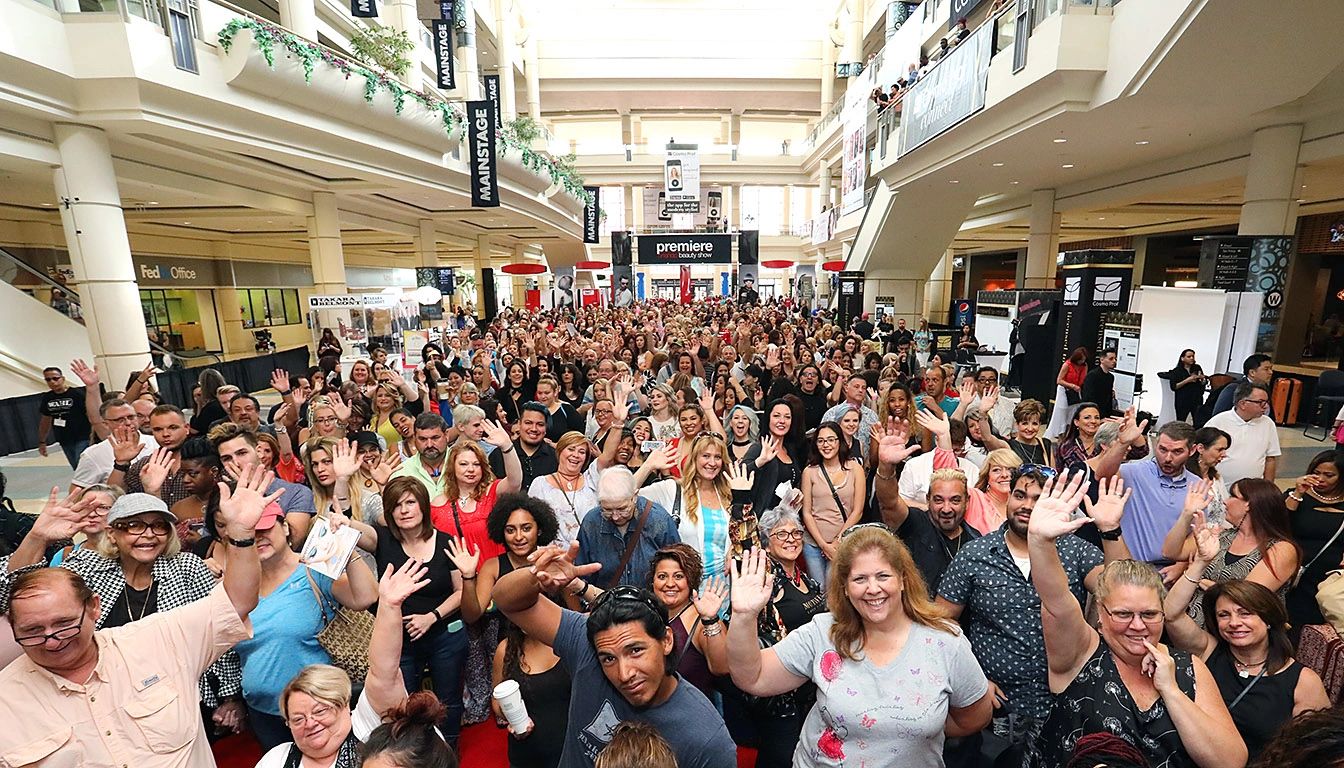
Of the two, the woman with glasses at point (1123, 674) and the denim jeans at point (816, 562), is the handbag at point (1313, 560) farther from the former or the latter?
the denim jeans at point (816, 562)

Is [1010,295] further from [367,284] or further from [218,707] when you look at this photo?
[367,284]

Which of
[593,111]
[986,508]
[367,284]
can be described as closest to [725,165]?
[593,111]

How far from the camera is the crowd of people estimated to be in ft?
5.96

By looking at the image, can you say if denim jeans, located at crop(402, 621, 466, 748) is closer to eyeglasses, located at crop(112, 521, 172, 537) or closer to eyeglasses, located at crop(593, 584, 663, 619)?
eyeglasses, located at crop(112, 521, 172, 537)

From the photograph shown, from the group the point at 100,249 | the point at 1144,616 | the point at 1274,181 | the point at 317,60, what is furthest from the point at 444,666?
the point at 1274,181

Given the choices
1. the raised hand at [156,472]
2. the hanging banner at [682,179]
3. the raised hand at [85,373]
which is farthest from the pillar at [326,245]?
the hanging banner at [682,179]

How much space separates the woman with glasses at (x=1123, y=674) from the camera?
1.79 m

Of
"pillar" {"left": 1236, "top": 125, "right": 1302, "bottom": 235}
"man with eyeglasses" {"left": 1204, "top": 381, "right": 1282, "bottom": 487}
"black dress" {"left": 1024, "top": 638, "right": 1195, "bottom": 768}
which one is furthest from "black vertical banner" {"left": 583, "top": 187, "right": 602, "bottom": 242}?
"black dress" {"left": 1024, "top": 638, "right": 1195, "bottom": 768}

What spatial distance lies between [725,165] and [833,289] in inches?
691

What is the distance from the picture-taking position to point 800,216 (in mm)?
43938

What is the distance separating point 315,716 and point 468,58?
2366 centimetres

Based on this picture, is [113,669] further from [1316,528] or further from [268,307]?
[268,307]

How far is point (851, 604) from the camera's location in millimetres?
1978

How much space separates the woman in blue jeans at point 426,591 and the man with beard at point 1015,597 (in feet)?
7.53
